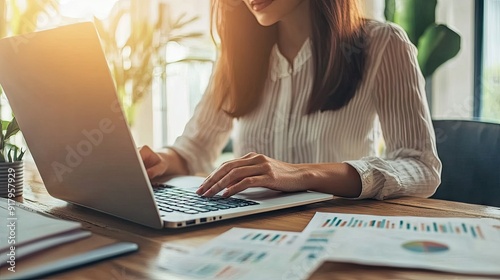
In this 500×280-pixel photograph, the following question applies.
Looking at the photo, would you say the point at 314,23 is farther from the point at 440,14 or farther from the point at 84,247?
the point at 440,14

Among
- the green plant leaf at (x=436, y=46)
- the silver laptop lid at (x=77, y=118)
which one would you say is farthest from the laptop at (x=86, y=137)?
the green plant leaf at (x=436, y=46)

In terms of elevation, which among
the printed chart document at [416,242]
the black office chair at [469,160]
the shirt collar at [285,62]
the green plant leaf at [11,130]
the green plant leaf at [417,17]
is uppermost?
the green plant leaf at [417,17]

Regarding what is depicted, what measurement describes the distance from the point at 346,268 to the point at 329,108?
0.78 m

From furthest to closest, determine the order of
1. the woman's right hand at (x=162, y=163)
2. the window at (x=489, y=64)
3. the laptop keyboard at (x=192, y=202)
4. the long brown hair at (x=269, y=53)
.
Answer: the window at (x=489, y=64), the long brown hair at (x=269, y=53), the woman's right hand at (x=162, y=163), the laptop keyboard at (x=192, y=202)

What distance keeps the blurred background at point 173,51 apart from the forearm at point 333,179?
1.27 m

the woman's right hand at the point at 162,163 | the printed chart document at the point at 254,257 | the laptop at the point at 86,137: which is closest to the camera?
the printed chart document at the point at 254,257

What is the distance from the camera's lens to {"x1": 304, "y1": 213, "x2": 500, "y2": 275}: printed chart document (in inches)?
19.8

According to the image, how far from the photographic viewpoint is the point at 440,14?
9.43ft

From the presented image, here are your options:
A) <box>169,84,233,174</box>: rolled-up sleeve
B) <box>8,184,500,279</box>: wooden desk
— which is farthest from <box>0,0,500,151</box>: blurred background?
<box>8,184,500,279</box>: wooden desk

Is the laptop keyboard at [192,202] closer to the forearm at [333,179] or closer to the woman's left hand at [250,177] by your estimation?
the woman's left hand at [250,177]

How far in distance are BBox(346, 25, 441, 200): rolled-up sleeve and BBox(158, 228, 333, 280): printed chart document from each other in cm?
33

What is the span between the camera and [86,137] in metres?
0.67

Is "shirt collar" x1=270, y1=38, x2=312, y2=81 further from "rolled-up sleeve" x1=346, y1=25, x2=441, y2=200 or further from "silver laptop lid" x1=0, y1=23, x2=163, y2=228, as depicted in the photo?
"silver laptop lid" x1=0, y1=23, x2=163, y2=228

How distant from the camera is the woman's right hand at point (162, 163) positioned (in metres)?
1.10
